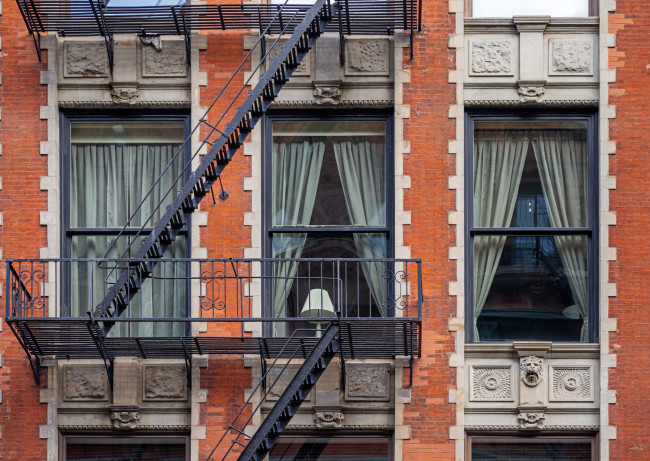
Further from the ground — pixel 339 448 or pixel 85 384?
pixel 85 384

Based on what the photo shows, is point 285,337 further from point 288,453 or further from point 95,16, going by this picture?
point 95,16

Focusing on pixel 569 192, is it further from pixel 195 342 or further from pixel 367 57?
pixel 195 342

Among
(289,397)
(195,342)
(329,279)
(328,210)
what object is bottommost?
(289,397)

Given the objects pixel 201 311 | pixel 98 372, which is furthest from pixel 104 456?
pixel 201 311

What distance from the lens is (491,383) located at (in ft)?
50.1

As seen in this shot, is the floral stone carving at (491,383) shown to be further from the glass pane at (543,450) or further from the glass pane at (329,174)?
the glass pane at (329,174)

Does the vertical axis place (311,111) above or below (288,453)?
above

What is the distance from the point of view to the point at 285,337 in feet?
48.9

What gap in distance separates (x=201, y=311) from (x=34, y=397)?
2.19 metres

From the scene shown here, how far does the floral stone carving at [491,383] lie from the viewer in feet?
50.1

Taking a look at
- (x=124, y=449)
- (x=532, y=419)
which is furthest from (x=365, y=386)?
(x=124, y=449)

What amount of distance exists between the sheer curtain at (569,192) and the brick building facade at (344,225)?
0.03 metres

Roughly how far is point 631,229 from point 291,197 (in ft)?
13.5

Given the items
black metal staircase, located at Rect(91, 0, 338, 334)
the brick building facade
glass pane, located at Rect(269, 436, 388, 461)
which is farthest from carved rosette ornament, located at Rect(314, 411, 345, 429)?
black metal staircase, located at Rect(91, 0, 338, 334)
